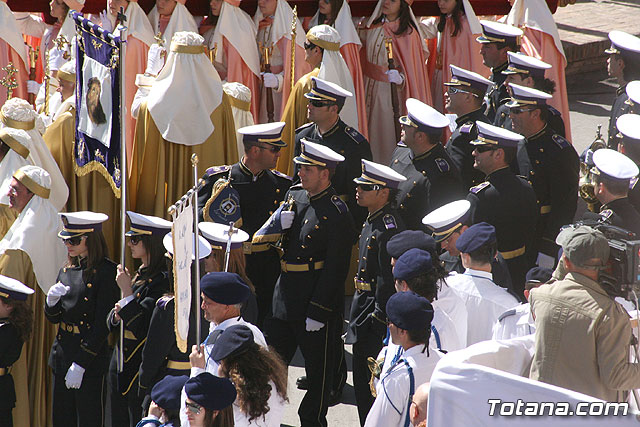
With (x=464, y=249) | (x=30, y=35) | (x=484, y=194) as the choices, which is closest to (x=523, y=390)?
(x=464, y=249)

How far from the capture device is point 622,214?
5996 millimetres

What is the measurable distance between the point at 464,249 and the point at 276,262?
74.5 inches

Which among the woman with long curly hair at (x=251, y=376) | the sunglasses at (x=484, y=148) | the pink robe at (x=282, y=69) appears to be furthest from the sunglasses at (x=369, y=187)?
the pink robe at (x=282, y=69)

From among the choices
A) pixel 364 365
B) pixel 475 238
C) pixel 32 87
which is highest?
pixel 475 238

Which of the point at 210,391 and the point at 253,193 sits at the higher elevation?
the point at 210,391

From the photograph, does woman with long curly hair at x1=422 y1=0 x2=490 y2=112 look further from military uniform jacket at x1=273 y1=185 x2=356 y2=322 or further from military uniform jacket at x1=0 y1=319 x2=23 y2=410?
military uniform jacket at x1=0 y1=319 x2=23 y2=410

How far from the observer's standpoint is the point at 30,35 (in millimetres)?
10867

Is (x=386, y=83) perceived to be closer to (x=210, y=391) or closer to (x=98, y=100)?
(x=98, y=100)

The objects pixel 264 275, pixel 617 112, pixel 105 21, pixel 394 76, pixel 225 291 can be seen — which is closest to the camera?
pixel 225 291

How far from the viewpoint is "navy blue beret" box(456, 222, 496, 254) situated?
516 cm

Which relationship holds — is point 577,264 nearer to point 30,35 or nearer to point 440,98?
point 440,98

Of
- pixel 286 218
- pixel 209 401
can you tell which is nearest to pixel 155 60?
pixel 286 218

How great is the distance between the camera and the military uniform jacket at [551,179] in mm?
6879

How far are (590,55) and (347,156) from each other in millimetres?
7930
